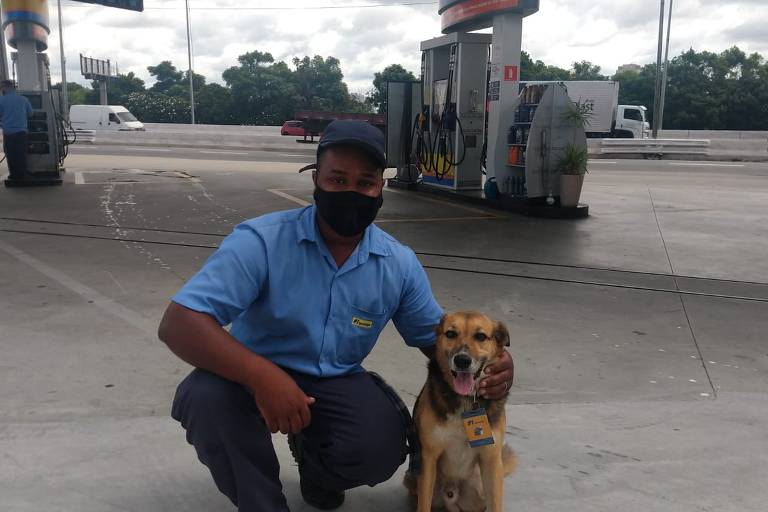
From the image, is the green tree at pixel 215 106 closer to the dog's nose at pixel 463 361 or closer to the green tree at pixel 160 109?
the green tree at pixel 160 109

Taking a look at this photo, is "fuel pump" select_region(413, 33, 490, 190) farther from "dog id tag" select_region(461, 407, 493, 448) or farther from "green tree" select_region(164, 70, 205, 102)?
"green tree" select_region(164, 70, 205, 102)

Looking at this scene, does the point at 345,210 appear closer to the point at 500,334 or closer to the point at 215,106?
the point at 500,334

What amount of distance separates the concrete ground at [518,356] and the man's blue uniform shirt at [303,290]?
0.70 m

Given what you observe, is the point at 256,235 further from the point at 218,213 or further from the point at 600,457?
the point at 218,213

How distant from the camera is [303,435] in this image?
7.60 ft

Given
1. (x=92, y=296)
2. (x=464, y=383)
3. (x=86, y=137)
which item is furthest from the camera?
(x=86, y=137)

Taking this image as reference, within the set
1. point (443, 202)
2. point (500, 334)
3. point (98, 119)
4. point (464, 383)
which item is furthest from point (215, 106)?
point (464, 383)

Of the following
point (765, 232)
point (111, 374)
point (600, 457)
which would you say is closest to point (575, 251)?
point (765, 232)

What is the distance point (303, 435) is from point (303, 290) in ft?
1.70

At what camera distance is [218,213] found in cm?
956

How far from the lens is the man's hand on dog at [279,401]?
76.8 inches

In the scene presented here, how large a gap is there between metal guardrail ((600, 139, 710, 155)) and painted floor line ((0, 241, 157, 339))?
21762 millimetres

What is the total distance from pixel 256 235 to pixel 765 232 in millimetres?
8454

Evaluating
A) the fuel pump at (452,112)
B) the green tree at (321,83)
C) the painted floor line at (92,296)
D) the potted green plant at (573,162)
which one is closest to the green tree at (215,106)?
the green tree at (321,83)
